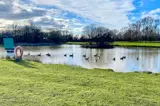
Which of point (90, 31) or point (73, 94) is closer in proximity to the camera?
point (73, 94)

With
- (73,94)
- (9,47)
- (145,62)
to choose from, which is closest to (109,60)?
(145,62)

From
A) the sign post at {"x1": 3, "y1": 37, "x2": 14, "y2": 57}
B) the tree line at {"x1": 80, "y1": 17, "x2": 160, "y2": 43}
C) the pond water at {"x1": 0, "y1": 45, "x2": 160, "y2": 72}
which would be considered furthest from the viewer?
the tree line at {"x1": 80, "y1": 17, "x2": 160, "y2": 43}

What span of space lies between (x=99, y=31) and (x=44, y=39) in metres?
21.6

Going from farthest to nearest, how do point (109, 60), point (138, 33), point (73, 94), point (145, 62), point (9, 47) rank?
point (138, 33) < point (109, 60) < point (145, 62) < point (9, 47) < point (73, 94)

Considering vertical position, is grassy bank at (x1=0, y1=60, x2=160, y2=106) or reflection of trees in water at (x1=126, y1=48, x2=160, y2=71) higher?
grassy bank at (x1=0, y1=60, x2=160, y2=106)

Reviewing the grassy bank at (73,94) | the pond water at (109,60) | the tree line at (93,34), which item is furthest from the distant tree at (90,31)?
the grassy bank at (73,94)

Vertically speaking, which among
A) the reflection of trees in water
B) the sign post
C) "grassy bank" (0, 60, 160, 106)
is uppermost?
the sign post

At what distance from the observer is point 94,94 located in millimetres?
5566

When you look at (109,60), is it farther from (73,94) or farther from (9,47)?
(73,94)

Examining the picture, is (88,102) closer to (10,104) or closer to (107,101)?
(107,101)

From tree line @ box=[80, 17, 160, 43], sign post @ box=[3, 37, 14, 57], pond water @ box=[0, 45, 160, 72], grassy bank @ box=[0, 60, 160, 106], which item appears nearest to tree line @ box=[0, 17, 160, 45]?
tree line @ box=[80, 17, 160, 43]

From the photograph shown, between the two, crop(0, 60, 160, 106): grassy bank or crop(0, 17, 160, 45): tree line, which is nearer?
crop(0, 60, 160, 106): grassy bank

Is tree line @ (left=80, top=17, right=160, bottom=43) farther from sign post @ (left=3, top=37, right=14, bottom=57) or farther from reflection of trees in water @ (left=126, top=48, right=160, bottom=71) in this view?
sign post @ (left=3, top=37, right=14, bottom=57)

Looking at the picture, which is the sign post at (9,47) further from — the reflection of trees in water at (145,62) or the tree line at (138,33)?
the tree line at (138,33)
